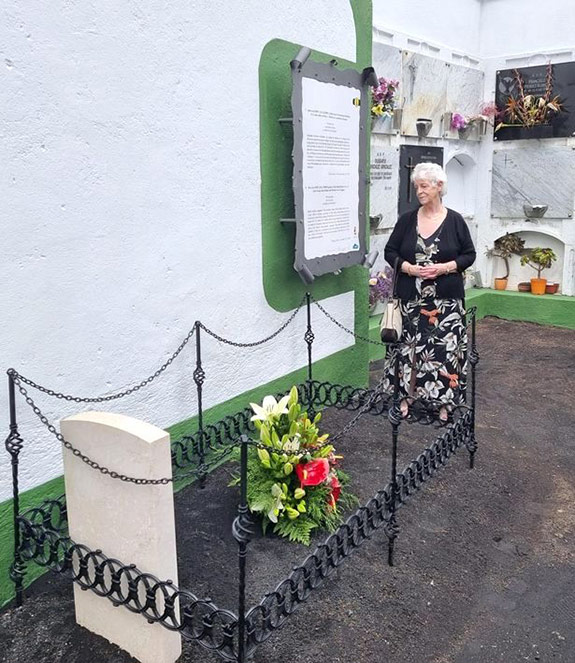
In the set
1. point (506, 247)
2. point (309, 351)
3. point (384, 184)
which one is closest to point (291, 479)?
point (309, 351)

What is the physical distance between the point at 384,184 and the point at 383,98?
937 mm

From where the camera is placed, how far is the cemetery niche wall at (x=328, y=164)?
186 inches

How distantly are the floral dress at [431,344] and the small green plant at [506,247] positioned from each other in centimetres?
496

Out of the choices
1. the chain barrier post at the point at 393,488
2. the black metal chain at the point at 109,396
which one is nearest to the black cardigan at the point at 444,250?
the chain barrier post at the point at 393,488

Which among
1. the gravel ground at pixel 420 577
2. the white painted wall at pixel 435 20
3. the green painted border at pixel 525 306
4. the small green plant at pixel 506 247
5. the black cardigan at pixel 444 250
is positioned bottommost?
the gravel ground at pixel 420 577

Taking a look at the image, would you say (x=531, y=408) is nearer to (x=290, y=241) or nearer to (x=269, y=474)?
(x=290, y=241)

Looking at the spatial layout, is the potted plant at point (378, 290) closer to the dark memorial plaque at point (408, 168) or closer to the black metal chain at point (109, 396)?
the dark memorial plaque at point (408, 168)

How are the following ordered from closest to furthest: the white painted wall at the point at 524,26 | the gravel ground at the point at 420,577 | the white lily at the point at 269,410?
the gravel ground at the point at 420,577 → the white lily at the point at 269,410 → the white painted wall at the point at 524,26

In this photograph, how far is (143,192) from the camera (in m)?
3.70

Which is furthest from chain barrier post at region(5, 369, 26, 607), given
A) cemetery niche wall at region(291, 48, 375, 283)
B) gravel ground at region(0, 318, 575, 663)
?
cemetery niche wall at region(291, 48, 375, 283)

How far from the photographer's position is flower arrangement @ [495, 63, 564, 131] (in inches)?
351

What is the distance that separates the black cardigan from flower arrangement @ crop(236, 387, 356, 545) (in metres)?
1.72

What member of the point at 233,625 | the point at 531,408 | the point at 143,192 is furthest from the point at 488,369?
the point at 233,625

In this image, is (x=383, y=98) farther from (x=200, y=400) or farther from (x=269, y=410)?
(x=269, y=410)
